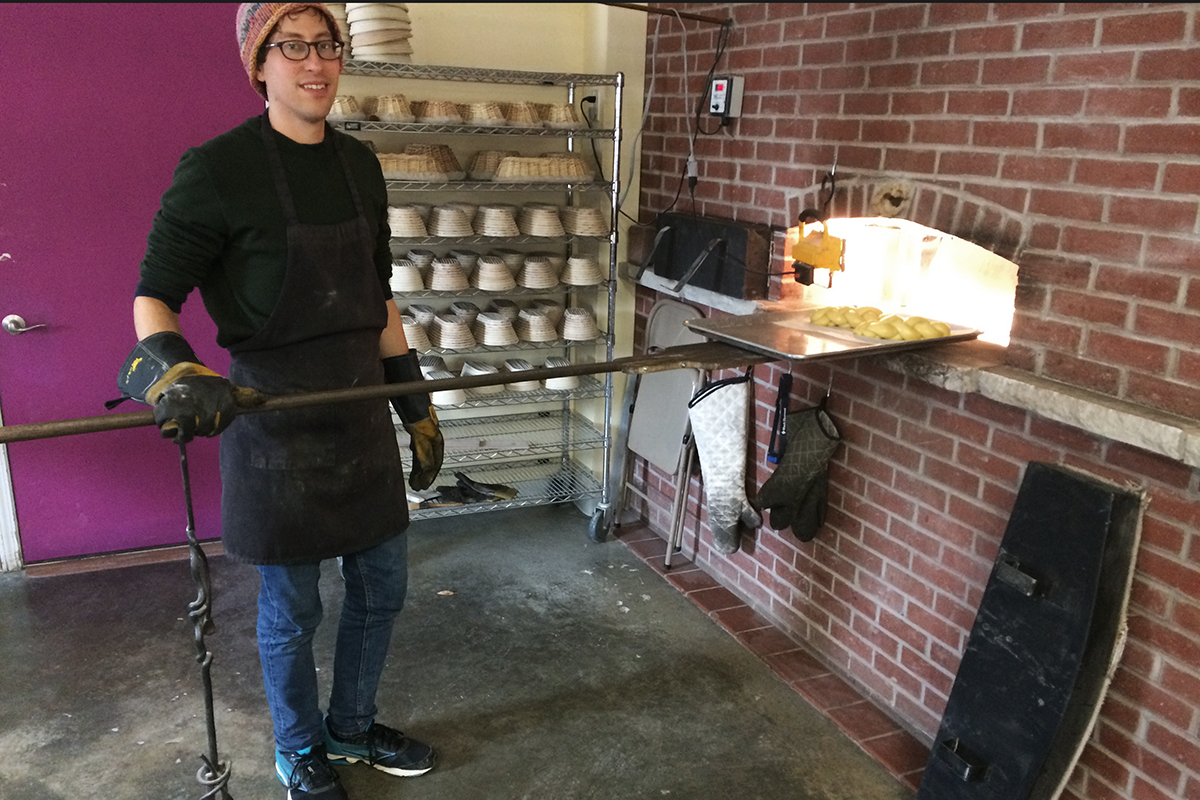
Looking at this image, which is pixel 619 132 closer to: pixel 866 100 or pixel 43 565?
pixel 866 100

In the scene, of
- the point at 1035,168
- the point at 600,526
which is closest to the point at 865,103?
the point at 1035,168

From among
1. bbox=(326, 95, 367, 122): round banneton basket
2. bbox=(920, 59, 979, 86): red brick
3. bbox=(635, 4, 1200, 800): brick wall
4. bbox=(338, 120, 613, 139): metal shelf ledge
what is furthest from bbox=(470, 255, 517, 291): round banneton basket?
bbox=(920, 59, 979, 86): red brick

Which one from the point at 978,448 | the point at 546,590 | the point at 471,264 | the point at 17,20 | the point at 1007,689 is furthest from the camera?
the point at 471,264

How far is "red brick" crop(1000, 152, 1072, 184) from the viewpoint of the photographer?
6.68ft

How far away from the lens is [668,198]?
362 cm

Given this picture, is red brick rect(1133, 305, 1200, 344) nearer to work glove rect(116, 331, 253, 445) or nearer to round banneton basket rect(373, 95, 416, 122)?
work glove rect(116, 331, 253, 445)

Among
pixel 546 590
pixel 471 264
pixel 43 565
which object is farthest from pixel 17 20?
pixel 546 590

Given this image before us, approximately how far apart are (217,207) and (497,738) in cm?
158

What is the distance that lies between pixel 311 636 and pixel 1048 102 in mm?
2081

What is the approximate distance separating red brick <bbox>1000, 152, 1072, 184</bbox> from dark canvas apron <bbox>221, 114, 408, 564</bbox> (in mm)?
1504

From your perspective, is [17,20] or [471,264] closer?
[17,20]

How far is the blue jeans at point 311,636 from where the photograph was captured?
83.4 inches

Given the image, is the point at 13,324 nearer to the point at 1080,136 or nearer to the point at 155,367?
the point at 155,367

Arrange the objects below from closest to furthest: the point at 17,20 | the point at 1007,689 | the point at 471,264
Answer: the point at 1007,689 → the point at 17,20 → the point at 471,264
